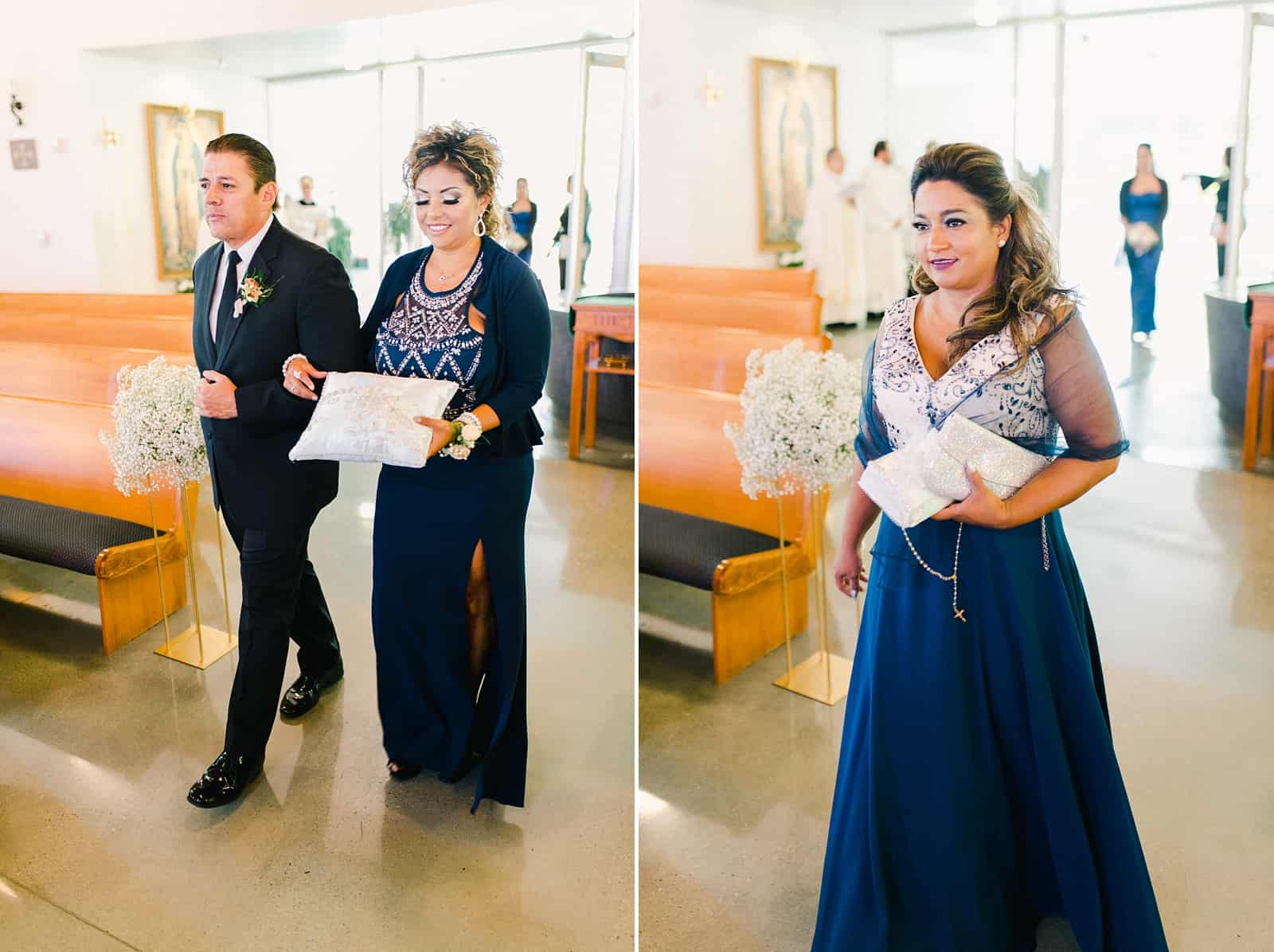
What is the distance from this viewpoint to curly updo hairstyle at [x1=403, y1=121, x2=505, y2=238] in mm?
2082

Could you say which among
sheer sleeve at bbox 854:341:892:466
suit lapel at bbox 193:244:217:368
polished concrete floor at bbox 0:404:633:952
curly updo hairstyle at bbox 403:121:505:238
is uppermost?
curly updo hairstyle at bbox 403:121:505:238

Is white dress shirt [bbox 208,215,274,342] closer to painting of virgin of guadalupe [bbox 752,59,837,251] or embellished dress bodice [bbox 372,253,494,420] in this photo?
embellished dress bodice [bbox 372,253,494,420]

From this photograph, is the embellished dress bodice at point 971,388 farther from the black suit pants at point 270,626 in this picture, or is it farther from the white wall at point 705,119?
the black suit pants at point 270,626

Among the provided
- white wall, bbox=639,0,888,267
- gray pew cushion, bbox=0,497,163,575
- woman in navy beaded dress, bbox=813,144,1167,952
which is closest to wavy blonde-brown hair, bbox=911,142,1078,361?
woman in navy beaded dress, bbox=813,144,1167,952

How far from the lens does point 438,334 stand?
209 centimetres

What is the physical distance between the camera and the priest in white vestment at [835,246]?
5.85ft

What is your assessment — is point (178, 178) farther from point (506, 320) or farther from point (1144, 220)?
point (1144, 220)

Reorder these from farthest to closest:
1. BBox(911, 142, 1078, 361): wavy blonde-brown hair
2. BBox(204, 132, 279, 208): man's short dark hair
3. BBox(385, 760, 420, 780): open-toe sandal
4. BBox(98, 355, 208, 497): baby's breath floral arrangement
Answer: BBox(385, 760, 420, 780): open-toe sandal → BBox(98, 355, 208, 497): baby's breath floral arrangement → BBox(204, 132, 279, 208): man's short dark hair → BBox(911, 142, 1078, 361): wavy blonde-brown hair

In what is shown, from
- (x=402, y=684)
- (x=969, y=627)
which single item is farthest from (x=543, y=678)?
(x=969, y=627)

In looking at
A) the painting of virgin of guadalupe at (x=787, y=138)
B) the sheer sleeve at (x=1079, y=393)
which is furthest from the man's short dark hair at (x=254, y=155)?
the sheer sleeve at (x=1079, y=393)

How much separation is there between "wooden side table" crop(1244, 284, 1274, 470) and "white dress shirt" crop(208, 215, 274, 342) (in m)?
1.79

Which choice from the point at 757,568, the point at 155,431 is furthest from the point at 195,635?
the point at 757,568

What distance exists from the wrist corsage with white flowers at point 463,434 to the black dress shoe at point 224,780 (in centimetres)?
88

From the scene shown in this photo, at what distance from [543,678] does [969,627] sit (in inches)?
41.1
